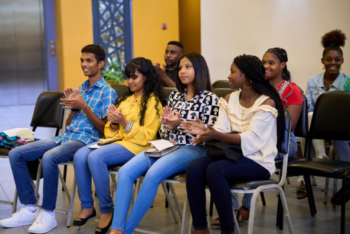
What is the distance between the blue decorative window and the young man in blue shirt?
21.2 feet

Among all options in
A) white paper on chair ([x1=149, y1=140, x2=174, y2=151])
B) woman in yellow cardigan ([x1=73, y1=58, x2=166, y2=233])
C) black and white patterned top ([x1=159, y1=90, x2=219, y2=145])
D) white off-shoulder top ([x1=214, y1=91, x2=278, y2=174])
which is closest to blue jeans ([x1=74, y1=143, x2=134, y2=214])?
woman in yellow cardigan ([x1=73, y1=58, x2=166, y2=233])

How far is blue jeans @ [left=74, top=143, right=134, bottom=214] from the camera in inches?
101

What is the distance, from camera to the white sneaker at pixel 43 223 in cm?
266

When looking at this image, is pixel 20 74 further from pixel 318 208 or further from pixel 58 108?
pixel 318 208

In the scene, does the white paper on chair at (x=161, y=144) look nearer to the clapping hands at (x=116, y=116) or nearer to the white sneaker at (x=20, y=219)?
the clapping hands at (x=116, y=116)

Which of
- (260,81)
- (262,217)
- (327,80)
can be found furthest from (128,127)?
(327,80)

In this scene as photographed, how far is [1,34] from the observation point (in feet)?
32.6

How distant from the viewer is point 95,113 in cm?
301

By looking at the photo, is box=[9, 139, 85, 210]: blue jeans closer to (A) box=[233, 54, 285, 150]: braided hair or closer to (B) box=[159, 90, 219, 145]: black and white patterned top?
(B) box=[159, 90, 219, 145]: black and white patterned top

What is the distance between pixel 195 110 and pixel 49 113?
1.73 meters

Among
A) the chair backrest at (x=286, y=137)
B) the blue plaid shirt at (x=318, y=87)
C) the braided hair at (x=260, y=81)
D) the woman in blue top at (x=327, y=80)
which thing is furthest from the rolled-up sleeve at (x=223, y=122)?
the blue plaid shirt at (x=318, y=87)

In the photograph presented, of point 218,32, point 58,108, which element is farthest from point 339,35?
point 58,108

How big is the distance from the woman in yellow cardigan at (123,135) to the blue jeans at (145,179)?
212mm

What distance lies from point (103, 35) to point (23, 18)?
2512 millimetres
